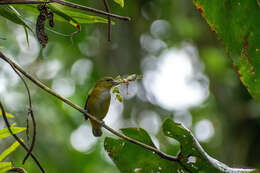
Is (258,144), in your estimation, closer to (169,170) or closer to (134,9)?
(134,9)

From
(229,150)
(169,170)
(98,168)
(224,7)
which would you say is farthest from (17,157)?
(224,7)

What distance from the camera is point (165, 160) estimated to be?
148 centimetres

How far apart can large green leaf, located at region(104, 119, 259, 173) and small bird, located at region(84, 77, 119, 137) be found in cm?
214

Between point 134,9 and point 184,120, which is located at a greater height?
point 134,9

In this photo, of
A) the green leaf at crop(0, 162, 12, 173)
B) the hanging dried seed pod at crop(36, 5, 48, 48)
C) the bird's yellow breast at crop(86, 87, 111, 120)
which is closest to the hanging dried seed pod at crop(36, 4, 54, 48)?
the hanging dried seed pod at crop(36, 5, 48, 48)

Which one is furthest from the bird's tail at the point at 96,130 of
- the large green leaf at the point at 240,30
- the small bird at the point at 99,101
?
the large green leaf at the point at 240,30

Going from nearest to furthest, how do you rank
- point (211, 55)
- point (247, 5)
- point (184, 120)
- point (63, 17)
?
1. point (247, 5)
2. point (63, 17)
3. point (211, 55)
4. point (184, 120)

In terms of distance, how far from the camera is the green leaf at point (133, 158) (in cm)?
149

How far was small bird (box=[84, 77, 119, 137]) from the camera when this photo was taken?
3691mm

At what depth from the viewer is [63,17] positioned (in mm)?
1436

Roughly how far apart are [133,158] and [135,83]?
547 centimetres

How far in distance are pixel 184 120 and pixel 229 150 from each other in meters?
2.98

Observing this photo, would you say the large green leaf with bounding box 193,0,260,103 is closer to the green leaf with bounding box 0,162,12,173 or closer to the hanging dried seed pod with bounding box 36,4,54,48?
the hanging dried seed pod with bounding box 36,4,54,48

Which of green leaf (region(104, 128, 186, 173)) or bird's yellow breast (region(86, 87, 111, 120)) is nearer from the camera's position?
green leaf (region(104, 128, 186, 173))
